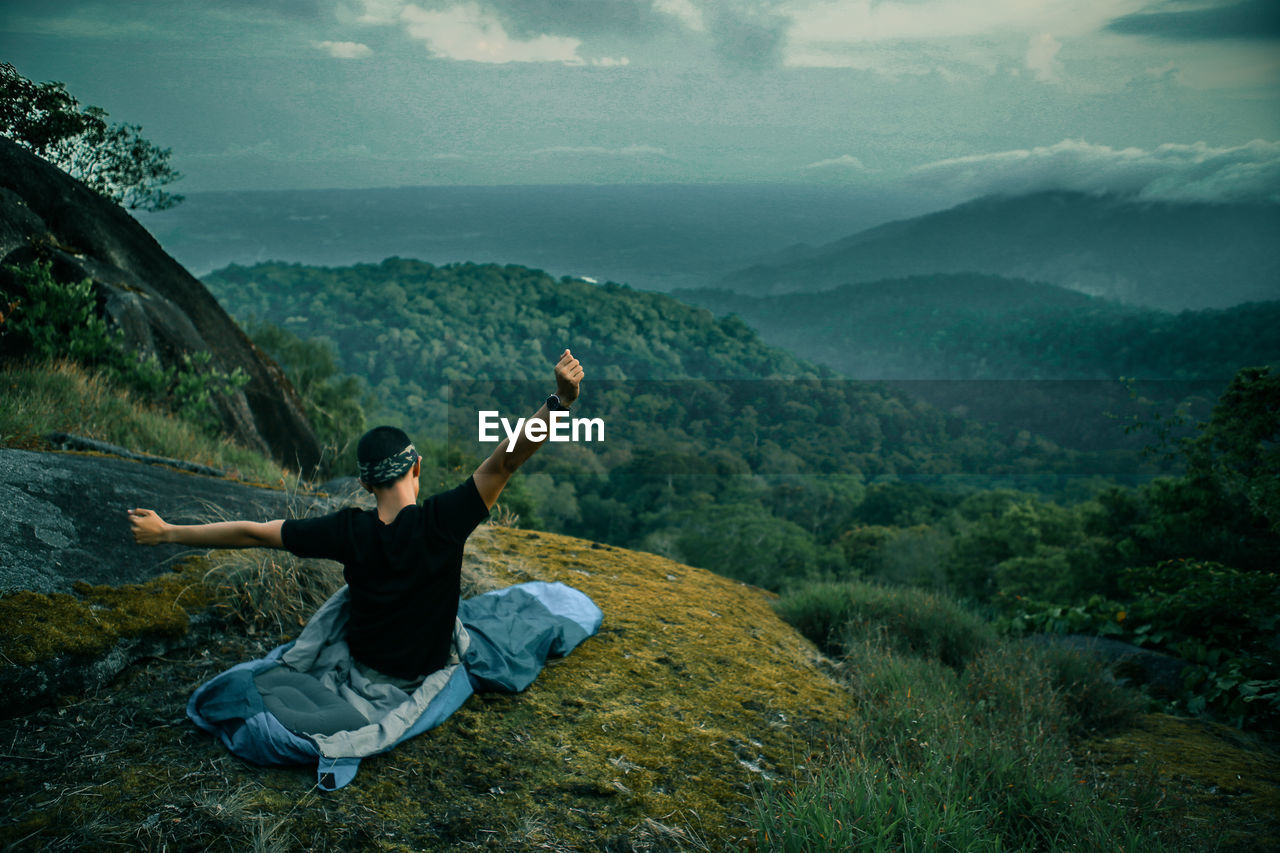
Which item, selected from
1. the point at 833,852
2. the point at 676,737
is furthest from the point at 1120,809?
the point at 676,737

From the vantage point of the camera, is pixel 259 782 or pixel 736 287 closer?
pixel 259 782

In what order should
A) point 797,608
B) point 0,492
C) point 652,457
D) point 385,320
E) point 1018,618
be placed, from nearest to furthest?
1. point 0,492
2. point 797,608
3. point 1018,618
4. point 652,457
5. point 385,320

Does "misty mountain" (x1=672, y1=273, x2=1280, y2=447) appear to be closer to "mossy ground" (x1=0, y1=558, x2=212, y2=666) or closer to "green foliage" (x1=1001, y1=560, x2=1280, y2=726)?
"green foliage" (x1=1001, y1=560, x2=1280, y2=726)

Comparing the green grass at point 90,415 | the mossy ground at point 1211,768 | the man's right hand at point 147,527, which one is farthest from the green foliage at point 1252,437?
the green grass at point 90,415

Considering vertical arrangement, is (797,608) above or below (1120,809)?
below

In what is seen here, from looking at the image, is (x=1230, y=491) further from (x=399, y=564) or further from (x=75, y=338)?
(x=75, y=338)

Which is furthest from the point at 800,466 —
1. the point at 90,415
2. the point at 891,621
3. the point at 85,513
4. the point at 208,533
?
the point at 208,533

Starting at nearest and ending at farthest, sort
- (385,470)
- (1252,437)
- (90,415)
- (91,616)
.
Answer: (385,470), (91,616), (90,415), (1252,437)

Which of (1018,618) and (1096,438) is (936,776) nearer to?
(1018,618)
